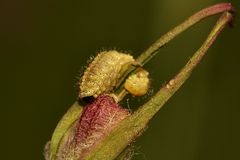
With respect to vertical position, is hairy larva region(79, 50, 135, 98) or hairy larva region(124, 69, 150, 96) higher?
hairy larva region(79, 50, 135, 98)

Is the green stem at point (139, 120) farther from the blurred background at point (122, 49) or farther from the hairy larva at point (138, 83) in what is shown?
the blurred background at point (122, 49)

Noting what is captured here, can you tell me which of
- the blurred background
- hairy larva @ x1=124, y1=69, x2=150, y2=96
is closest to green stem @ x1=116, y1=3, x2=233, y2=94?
hairy larva @ x1=124, y1=69, x2=150, y2=96

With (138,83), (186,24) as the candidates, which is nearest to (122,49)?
(138,83)

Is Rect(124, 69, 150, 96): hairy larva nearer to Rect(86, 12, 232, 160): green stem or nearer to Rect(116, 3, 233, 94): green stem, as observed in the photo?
Rect(116, 3, 233, 94): green stem

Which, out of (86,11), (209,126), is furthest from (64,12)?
(209,126)

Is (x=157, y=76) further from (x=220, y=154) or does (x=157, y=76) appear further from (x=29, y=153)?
(x=29, y=153)

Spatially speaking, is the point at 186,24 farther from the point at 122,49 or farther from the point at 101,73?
the point at 122,49
